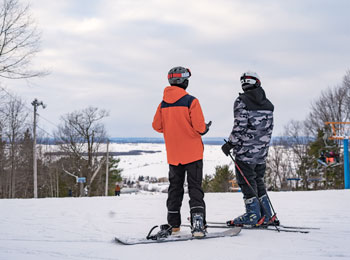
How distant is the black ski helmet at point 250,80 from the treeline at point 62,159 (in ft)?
119

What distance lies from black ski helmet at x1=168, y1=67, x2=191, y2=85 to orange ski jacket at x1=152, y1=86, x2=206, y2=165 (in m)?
0.09

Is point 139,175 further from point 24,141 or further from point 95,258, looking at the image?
point 95,258

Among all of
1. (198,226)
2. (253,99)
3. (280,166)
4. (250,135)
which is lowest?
(280,166)

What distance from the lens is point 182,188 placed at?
407 cm

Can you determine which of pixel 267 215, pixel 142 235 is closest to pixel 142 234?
pixel 142 235

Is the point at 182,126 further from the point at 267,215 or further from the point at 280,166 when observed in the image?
the point at 280,166

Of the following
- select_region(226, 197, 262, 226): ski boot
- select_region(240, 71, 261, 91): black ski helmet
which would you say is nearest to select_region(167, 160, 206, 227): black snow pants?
select_region(226, 197, 262, 226): ski boot

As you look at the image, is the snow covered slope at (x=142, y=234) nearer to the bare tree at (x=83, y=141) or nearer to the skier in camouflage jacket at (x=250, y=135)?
the skier in camouflage jacket at (x=250, y=135)

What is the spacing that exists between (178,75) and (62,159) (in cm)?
4385

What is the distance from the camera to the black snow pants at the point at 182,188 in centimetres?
391

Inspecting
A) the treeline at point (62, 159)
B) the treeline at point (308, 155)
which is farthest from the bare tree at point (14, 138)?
the treeline at point (308, 155)

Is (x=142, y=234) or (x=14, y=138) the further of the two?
(x=14, y=138)

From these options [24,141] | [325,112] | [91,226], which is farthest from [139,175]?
[91,226]

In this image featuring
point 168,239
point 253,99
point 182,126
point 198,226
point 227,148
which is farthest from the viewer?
point 253,99
